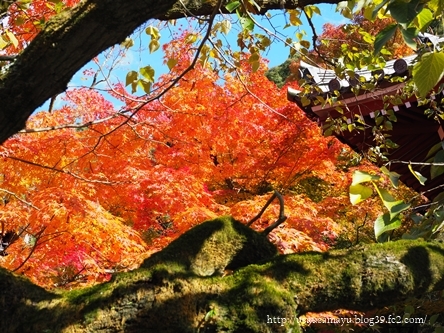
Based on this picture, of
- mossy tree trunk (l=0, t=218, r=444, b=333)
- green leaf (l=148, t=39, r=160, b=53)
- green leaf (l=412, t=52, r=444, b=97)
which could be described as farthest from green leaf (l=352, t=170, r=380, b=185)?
green leaf (l=148, t=39, r=160, b=53)

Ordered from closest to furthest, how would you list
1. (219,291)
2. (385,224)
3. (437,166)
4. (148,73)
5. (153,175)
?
(385,224), (437,166), (219,291), (148,73), (153,175)

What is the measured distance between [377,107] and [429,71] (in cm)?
292

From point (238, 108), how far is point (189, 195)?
75.3 inches

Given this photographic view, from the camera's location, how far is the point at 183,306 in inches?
59.4

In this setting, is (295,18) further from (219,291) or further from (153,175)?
(153,175)

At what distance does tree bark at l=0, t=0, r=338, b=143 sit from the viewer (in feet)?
3.63

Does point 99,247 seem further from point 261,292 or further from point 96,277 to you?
point 261,292

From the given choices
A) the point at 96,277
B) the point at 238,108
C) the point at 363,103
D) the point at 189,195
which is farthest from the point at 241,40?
the point at 238,108

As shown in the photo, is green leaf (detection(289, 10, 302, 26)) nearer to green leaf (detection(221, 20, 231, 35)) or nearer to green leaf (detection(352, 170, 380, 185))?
green leaf (detection(221, 20, 231, 35))

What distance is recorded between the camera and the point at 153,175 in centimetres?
508

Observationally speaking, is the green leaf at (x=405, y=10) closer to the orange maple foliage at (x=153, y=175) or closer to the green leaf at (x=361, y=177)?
the green leaf at (x=361, y=177)

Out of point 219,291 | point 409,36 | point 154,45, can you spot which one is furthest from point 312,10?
point 409,36

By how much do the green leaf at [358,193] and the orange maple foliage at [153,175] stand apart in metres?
2.31

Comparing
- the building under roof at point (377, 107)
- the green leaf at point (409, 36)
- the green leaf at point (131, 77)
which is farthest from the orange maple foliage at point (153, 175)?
the green leaf at point (409, 36)
